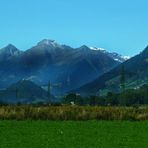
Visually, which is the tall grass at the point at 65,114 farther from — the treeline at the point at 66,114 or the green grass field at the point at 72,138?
the green grass field at the point at 72,138

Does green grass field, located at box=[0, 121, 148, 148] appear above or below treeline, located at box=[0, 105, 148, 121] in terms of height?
below

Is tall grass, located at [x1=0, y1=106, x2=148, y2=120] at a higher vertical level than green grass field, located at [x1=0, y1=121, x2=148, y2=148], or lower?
higher

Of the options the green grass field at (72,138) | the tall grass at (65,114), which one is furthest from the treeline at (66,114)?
the green grass field at (72,138)

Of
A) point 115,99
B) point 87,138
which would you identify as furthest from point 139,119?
point 115,99

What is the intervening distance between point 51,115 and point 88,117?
3.66 m

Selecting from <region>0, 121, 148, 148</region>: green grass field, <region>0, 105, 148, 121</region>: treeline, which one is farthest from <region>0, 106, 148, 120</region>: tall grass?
<region>0, 121, 148, 148</region>: green grass field

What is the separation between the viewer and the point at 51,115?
51438 mm

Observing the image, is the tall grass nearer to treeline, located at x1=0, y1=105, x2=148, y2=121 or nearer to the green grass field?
treeline, located at x1=0, y1=105, x2=148, y2=121

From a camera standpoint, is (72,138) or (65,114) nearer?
(72,138)

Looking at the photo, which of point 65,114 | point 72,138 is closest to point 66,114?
point 65,114

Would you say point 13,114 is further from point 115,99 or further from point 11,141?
point 115,99

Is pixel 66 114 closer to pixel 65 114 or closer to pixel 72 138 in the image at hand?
pixel 65 114

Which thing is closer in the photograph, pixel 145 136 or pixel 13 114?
pixel 145 136

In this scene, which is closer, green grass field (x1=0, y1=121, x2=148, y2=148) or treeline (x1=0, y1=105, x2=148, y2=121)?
green grass field (x1=0, y1=121, x2=148, y2=148)
